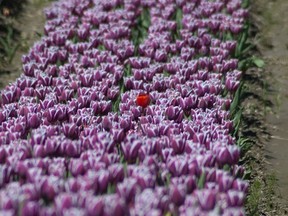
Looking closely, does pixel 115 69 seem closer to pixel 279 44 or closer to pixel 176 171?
pixel 176 171

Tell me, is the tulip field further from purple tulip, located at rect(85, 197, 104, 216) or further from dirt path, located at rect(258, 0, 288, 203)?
dirt path, located at rect(258, 0, 288, 203)

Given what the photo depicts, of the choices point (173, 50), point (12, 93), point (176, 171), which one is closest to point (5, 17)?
point (173, 50)

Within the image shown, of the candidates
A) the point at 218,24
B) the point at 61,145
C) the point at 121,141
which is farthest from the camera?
the point at 218,24

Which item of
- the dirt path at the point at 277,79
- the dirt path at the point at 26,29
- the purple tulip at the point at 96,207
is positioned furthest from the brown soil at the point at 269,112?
the dirt path at the point at 26,29

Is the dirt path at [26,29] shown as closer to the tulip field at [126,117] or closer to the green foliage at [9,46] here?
the green foliage at [9,46]

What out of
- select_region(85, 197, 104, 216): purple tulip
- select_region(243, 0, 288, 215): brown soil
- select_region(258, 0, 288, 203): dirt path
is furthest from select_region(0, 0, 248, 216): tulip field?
select_region(258, 0, 288, 203): dirt path
